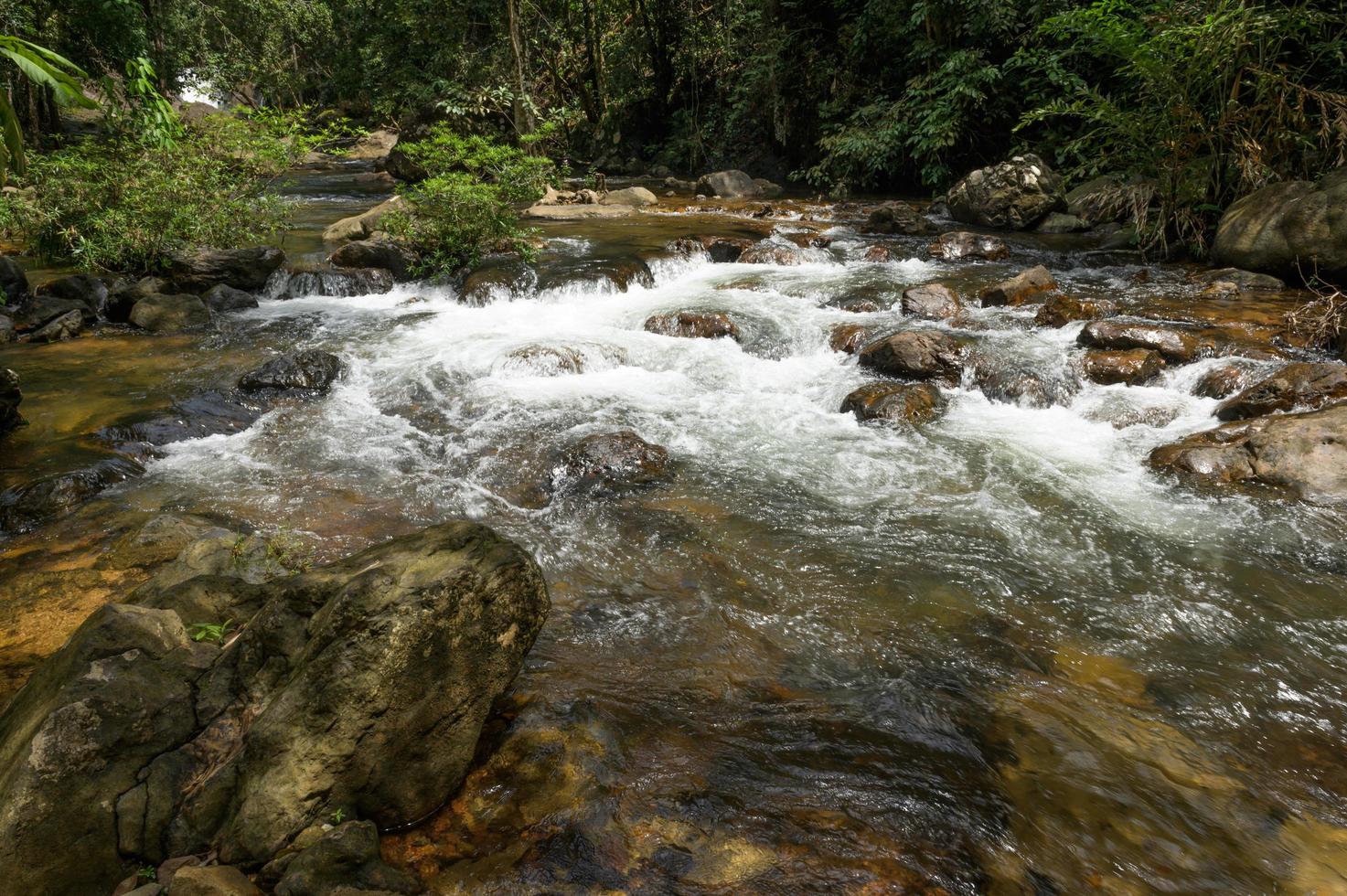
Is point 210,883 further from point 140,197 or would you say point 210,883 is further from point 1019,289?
point 140,197

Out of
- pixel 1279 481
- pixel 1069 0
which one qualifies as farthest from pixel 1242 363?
pixel 1069 0

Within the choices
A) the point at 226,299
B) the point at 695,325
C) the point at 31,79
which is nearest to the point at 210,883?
the point at 31,79

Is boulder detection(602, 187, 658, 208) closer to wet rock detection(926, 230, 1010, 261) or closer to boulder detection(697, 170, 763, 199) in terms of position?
boulder detection(697, 170, 763, 199)

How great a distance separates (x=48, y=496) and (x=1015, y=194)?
13048 mm

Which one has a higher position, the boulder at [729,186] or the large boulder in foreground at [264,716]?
the boulder at [729,186]

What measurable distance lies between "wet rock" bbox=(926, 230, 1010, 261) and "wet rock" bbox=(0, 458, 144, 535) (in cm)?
1023

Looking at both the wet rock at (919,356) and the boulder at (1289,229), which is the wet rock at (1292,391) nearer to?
the wet rock at (919,356)

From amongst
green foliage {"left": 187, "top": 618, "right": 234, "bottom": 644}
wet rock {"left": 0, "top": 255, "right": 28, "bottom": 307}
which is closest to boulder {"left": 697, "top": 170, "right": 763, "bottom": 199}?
wet rock {"left": 0, "top": 255, "right": 28, "bottom": 307}

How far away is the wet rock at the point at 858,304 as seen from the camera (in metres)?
9.06

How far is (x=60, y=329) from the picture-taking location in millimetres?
7973

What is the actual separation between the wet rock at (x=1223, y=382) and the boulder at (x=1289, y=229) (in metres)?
2.71

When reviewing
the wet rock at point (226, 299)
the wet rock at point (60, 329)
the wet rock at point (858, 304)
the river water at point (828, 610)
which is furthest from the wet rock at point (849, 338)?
the wet rock at point (60, 329)

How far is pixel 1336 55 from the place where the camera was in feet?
29.3

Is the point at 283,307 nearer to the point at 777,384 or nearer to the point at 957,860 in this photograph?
the point at 777,384
